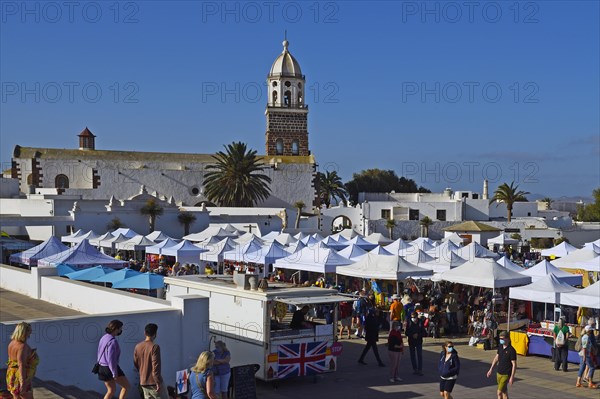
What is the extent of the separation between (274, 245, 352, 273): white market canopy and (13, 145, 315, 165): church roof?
3704 cm

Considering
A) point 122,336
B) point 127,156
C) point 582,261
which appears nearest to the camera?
point 122,336

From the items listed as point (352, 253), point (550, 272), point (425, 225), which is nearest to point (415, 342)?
point (550, 272)

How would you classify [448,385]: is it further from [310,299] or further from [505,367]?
[310,299]

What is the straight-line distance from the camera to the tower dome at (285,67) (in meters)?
63.5

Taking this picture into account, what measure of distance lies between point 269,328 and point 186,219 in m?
32.6

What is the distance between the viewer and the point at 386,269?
20016 millimetres

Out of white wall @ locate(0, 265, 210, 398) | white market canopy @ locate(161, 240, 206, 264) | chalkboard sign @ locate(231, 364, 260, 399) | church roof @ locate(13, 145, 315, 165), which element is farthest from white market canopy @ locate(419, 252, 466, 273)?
church roof @ locate(13, 145, 315, 165)

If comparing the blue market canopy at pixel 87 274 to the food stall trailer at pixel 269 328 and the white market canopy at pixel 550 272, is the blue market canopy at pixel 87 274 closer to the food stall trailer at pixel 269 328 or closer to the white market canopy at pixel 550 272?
the food stall trailer at pixel 269 328

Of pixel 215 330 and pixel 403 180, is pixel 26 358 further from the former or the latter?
pixel 403 180

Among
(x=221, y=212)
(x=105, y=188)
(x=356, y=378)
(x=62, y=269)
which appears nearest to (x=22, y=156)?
(x=105, y=188)

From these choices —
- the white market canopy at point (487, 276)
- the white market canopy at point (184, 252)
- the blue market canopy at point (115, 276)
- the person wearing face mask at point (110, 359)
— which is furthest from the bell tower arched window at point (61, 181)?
the person wearing face mask at point (110, 359)

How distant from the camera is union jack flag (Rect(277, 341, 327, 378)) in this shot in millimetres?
12359

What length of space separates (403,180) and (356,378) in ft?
273

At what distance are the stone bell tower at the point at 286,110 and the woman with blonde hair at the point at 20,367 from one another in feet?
186
